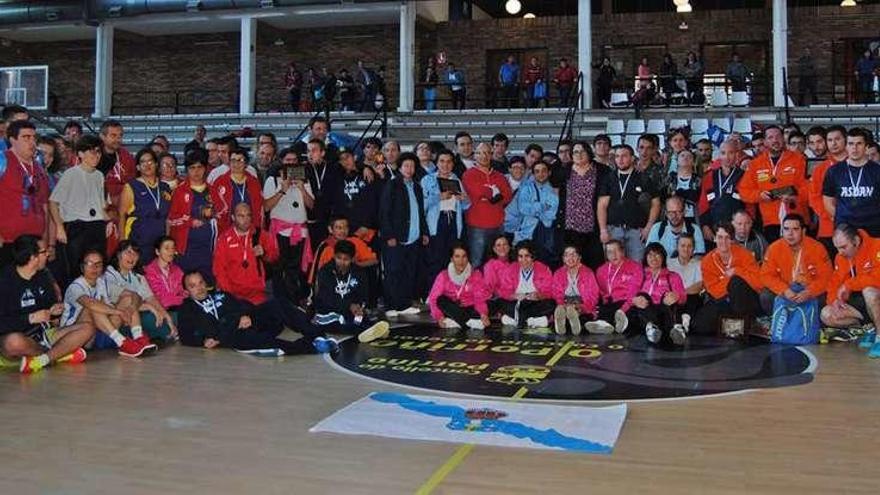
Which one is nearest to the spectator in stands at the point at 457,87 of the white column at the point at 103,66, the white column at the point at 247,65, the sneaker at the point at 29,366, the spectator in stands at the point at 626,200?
the white column at the point at 247,65

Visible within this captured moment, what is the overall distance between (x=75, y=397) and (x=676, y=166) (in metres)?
6.19

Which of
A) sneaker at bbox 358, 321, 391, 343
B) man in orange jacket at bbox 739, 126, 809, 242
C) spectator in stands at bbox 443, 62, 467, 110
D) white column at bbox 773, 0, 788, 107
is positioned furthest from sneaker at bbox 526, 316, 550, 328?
white column at bbox 773, 0, 788, 107

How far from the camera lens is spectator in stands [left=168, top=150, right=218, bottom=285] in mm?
7656

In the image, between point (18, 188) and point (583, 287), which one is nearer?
point (18, 188)

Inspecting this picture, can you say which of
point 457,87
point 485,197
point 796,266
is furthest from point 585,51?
point 796,266

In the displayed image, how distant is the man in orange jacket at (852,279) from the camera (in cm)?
688

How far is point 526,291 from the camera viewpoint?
795 cm

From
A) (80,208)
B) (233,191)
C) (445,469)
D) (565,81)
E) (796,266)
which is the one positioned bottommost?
(445,469)

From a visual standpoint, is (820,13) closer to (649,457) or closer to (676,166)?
(676,166)

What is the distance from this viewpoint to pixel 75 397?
Result: 502 cm

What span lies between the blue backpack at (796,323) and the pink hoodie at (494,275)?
241 cm

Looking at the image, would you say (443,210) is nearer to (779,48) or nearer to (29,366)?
(29,366)

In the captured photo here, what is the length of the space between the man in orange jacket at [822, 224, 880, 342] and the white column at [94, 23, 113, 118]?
18.1 metres

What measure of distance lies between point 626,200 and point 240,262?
3610 mm
